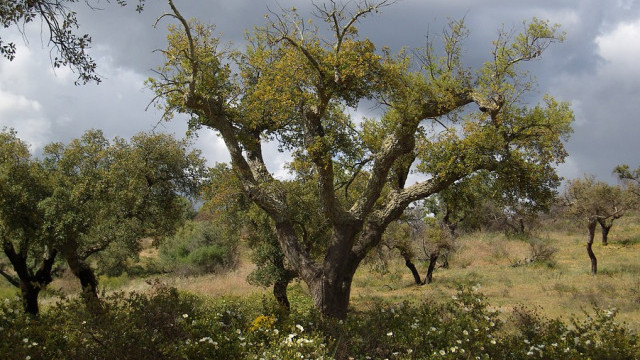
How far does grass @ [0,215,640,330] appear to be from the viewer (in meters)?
17.1

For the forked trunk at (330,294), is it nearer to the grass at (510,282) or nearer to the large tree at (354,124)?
the large tree at (354,124)

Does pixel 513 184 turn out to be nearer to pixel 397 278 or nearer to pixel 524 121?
pixel 524 121

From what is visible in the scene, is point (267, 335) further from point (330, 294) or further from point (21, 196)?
point (21, 196)

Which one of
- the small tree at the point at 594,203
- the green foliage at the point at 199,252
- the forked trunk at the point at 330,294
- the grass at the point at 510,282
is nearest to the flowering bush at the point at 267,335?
the forked trunk at the point at 330,294

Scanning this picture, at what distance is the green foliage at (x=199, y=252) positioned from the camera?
33.0 meters

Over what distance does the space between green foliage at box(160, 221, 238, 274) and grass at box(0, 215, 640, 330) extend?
1.32 meters

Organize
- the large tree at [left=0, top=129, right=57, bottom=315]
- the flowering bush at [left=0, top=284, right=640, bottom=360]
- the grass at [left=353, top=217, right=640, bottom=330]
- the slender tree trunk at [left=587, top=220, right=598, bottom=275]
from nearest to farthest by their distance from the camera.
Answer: the flowering bush at [left=0, top=284, right=640, bottom=360] → the large tree at [left=0, top=129, right=57, bottom=315] → the grass at [left=353, top=217, right=640, bottom=330] → the slender tree trunk at [left=587, top=220, right=598, bottom=275]

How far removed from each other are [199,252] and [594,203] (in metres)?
24.1

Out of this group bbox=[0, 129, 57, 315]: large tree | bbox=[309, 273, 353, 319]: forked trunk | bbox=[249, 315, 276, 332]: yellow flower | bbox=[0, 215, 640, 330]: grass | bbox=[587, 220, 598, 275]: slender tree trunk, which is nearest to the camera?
bbox=[249, 315, 276, 332]: yellow flower

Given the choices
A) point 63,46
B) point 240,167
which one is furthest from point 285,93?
point 63,46

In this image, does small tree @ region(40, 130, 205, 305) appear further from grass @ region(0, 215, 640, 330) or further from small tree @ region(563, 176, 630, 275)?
small tree @ region(563, 176, 630, 275)

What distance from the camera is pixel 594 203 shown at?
24.7m

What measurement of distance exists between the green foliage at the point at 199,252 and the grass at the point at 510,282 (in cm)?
132

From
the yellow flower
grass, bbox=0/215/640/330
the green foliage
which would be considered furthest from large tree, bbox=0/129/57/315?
the green foliage
